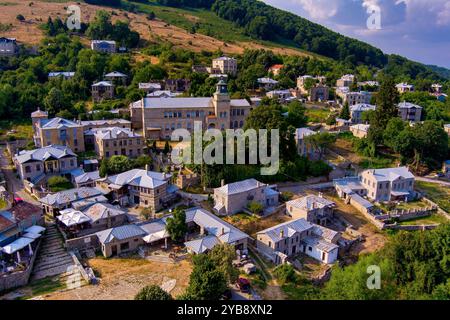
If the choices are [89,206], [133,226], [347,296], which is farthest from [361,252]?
[89,206]

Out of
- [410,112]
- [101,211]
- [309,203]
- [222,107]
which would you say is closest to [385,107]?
[410,112]

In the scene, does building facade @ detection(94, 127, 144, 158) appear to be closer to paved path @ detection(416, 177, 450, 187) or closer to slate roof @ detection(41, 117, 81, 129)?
slate roof @ detection(41, 117, 81, 129)

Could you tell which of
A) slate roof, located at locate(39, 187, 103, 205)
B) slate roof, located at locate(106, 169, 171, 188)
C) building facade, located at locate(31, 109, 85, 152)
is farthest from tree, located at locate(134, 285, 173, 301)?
building facade, located at locate(31, 109, 85, 152)

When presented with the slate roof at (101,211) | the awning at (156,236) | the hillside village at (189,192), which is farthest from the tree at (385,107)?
the slate roof at (101,211)

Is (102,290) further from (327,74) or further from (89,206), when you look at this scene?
(327,74)

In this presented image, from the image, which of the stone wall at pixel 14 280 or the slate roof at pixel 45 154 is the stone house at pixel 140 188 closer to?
the slate roof at pixel 45 154

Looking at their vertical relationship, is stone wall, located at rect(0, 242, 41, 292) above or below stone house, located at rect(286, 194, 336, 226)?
below
